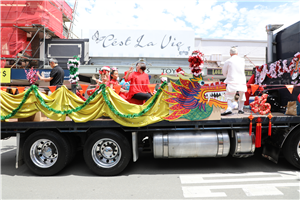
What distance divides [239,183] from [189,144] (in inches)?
46.4

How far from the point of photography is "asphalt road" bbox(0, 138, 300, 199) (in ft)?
11.3

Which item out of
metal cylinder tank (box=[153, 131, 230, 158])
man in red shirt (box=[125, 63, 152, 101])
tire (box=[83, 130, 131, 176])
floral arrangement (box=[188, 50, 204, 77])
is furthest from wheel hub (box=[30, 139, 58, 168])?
floral arrangement (box=[188, 50, 204, 77])

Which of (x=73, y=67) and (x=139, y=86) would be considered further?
(x=139, y=86)

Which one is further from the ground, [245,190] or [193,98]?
[193,98]

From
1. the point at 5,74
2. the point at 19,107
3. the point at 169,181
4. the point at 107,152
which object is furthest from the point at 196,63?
the point at 5,74

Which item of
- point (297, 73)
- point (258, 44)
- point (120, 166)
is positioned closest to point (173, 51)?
point (258, 44)

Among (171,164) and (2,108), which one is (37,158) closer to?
(2,108)

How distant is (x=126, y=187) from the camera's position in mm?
3725

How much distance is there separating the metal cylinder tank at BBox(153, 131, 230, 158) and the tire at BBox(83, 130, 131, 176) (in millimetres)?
666

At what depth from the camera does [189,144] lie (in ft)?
14.1

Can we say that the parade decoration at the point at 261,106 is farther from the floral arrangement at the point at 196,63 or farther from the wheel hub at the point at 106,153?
the wheel hub at the point at 106,153

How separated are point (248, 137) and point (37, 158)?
4.67 m

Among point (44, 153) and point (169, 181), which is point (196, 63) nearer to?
point (169, 181)

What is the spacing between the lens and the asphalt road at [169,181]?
3438 millimetres
